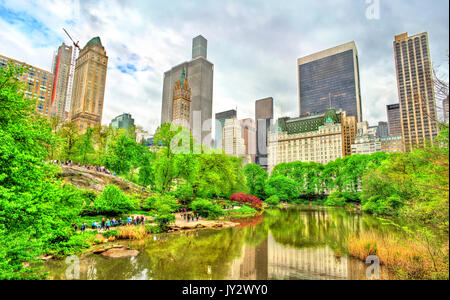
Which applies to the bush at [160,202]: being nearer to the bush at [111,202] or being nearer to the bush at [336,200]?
the bush at [111,202]

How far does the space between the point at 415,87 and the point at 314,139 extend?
85977 mm

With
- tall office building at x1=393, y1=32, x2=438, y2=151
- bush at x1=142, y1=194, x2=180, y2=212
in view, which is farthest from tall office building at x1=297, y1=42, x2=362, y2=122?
bush at x1=142, y1=194, x2=180, y2=212

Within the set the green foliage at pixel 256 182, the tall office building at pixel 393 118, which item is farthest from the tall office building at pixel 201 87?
the tall office building at pixel 393 118

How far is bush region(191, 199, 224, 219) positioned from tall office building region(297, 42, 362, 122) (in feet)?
513

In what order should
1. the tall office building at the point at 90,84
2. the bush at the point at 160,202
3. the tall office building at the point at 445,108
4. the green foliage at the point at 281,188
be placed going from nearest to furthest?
1. the tall office building at the point at 445,108
2. the bush at the point at 160,202
3. the green foliage at the point at 281,188
4. the tall office building at the point at 90,84

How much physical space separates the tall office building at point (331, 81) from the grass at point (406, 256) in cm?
16391

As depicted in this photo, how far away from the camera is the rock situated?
47.3ft

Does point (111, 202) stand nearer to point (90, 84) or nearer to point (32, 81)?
point (32, 81)

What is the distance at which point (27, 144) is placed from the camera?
961 centimetres

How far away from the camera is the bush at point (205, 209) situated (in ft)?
97.9

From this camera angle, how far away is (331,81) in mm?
166500

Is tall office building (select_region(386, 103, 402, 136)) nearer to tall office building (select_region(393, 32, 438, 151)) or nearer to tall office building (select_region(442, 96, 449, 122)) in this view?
tall office building (select_region(393, 32, 438, 151))
